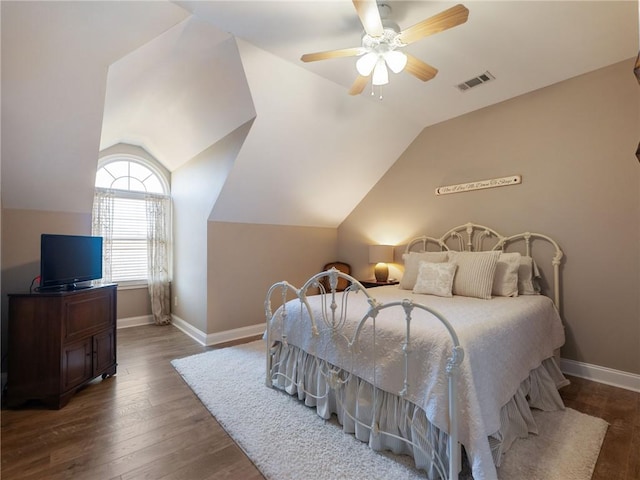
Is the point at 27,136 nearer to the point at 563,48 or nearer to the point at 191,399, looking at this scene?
the point at 191,399

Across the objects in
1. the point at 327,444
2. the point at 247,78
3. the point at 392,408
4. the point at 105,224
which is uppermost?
the point at 247,78

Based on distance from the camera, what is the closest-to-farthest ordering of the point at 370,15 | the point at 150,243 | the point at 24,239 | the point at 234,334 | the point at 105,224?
the point at 370,15
the point at 24,239
the point at 234,334
the point at 105,224
the point at 150,243

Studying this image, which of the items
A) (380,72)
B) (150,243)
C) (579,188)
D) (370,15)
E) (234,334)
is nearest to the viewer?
(370,15)

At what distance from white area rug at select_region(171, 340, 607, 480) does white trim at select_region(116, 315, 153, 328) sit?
2.70 m

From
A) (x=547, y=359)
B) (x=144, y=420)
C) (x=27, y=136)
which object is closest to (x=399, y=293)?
(x=547, y=359)

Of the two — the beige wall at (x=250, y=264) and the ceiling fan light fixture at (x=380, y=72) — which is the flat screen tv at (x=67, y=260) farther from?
the ceiling fan light fixture at (x=380, y=72)

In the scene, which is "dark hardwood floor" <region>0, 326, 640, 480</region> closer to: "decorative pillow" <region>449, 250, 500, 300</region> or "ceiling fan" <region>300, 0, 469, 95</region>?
"decorative pillow" <region>449, 250, 500, 300</region>

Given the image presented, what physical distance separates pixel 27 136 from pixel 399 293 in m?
3.60

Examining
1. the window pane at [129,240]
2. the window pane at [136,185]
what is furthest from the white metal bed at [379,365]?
the window pane at [136,185]

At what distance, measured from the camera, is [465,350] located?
5.02 feet

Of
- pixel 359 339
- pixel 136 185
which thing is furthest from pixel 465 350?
pixel 136 185

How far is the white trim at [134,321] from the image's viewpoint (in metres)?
4.54

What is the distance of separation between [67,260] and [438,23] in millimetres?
3489

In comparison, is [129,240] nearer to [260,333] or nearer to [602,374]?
[260,333]
